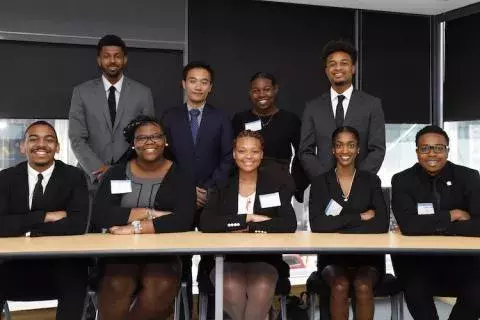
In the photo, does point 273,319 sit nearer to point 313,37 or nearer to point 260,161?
point 260,161

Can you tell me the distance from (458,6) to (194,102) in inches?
133

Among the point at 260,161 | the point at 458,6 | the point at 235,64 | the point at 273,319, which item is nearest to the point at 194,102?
the point at 260,161

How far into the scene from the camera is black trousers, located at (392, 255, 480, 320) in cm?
270

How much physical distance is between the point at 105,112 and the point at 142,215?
36.7 inches

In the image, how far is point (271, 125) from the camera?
145 inches

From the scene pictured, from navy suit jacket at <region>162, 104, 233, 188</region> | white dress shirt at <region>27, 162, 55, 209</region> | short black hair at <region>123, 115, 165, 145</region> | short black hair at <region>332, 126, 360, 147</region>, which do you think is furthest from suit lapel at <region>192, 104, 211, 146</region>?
white dress shirt at <region>27, 162, 55, 209</region>

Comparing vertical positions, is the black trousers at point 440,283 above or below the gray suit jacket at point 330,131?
below

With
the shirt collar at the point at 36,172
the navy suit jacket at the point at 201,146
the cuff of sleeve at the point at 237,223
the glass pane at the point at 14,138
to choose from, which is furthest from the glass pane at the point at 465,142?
the shirt collar at the point at 36,172

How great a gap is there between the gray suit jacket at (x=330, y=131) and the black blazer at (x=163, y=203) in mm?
854

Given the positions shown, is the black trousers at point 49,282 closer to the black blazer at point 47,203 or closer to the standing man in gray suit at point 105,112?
the black blazer at point 47,203

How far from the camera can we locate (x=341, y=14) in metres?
5.43

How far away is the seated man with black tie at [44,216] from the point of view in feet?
8.76

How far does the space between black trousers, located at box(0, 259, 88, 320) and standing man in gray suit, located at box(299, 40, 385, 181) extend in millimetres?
1559

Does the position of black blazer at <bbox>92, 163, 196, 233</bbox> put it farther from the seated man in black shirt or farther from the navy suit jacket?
the seated man in black shirt
